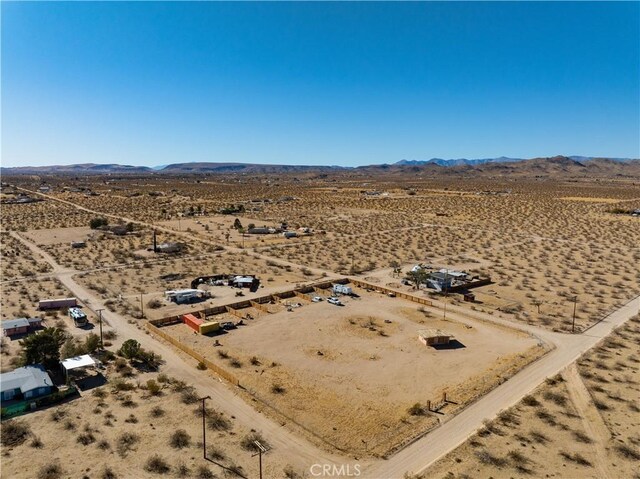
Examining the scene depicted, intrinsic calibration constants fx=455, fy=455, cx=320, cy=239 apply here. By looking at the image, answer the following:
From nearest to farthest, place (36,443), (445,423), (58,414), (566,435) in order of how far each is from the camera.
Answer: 1. (36,443)
2. (566,435)
3. (445,423)
4. (58,414)

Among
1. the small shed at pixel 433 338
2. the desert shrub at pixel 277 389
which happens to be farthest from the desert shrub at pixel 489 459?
the small shed at pixel 433 338

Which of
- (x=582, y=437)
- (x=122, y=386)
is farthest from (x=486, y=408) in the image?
(x=122, y=386)

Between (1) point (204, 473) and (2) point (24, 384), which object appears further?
(2) point (24, 384)

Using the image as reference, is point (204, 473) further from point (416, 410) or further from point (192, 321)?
point (192, 321)

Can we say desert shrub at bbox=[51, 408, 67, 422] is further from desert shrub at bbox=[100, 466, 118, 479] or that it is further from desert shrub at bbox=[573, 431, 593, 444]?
desert shrub at bbox=[573, 431, 593, 444]

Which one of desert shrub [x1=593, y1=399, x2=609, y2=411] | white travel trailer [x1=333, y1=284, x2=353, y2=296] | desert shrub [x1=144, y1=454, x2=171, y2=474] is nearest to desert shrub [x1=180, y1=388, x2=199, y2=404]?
desert shrub [x1=144, y1=454, x2=171, y2=474]

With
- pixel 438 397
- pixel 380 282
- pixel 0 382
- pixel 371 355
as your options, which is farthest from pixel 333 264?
pixel 0 382

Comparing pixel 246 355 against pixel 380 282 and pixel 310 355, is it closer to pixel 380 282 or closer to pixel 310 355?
pixel 310 355
